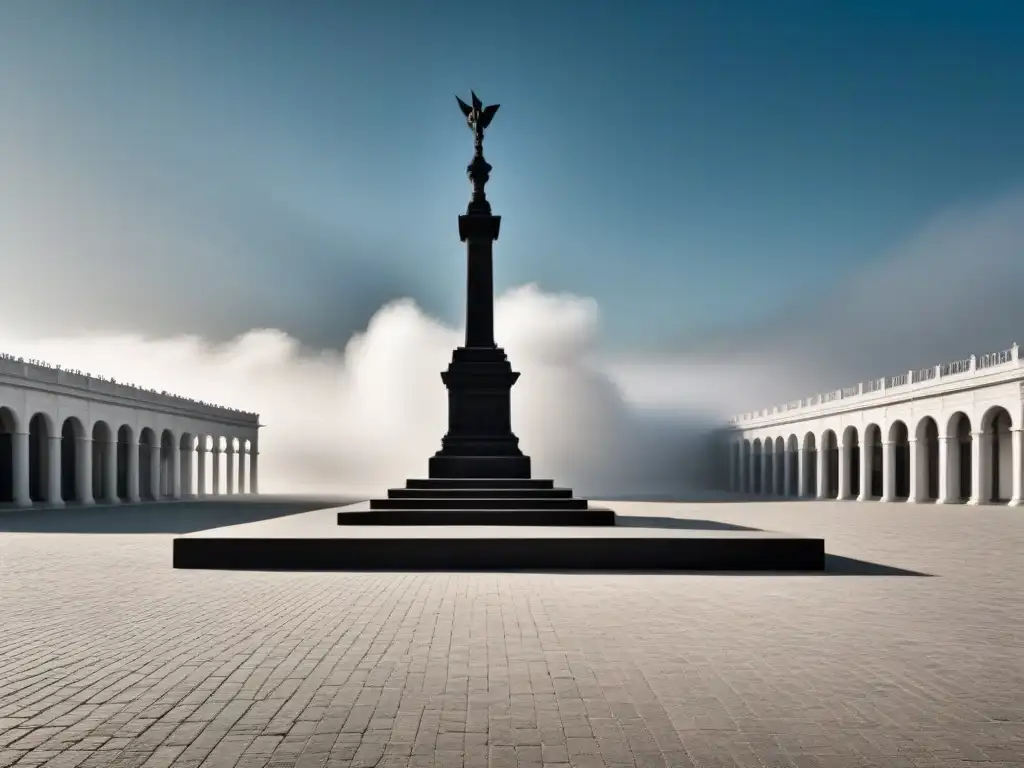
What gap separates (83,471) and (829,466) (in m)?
52.7

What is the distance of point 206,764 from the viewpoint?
4.49m

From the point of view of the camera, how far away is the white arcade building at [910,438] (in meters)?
41.3

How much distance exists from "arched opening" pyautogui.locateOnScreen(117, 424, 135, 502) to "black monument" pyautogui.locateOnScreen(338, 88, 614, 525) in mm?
36474

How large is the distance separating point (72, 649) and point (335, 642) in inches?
90.6

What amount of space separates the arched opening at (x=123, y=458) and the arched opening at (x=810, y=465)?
4708cm

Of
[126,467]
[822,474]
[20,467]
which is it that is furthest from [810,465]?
[20,467]

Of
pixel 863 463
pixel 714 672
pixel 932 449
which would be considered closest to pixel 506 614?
pixel 714 672

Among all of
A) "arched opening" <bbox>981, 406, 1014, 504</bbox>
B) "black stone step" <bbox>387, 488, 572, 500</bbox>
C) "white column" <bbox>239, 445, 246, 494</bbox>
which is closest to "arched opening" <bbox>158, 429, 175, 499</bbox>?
"white column" <bbox>239, 445, 246, 494</bbox>

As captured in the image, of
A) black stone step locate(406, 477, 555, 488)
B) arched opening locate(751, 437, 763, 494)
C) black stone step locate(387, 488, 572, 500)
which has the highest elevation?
black stone step locate(406, 477, 555, 488)

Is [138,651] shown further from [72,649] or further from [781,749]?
[781,749]

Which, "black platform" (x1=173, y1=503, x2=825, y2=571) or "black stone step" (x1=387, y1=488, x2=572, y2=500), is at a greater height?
"black stone step" (x1=387, y1=488, x2=572, y2=500)

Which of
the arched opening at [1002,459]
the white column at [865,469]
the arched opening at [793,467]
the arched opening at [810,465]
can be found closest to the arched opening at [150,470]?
the white column at [865,469]

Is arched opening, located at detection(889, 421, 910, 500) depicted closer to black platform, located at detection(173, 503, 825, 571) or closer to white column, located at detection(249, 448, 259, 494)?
black platform, located at detection(173, 503, 825, 571)

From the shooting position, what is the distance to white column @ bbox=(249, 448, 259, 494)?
2740 inches
